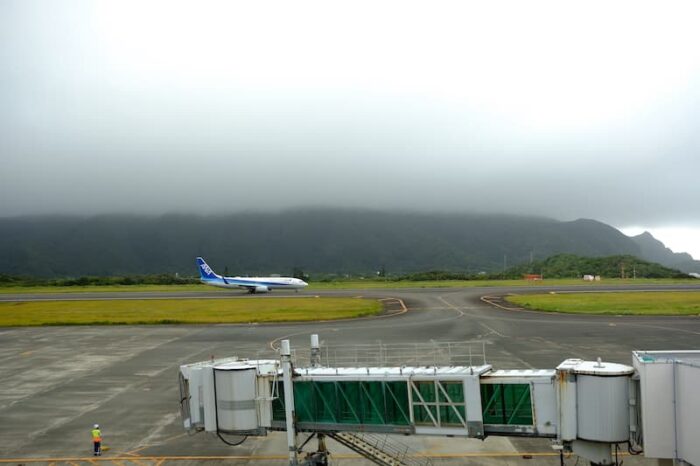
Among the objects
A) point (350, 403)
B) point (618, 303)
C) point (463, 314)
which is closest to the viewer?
point (350, 403)

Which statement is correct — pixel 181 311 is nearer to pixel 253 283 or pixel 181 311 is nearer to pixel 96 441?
pixel 253 283

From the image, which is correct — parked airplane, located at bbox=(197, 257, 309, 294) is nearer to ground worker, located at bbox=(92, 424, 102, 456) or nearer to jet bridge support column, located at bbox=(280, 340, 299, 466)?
ground worker, located at bbox=(92, 424, 102, 456)

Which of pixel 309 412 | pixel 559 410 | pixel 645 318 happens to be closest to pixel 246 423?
pixel 309 412

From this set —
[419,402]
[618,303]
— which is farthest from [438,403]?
[618,303]

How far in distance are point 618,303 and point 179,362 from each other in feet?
230

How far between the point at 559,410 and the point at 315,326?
54.1m

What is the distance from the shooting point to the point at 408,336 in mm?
57375

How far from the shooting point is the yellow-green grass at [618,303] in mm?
74688

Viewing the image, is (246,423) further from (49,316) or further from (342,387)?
(49,316)

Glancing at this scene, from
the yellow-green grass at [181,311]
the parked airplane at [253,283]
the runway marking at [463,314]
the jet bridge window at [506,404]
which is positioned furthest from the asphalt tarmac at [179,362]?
the parked airplane at [253,283]

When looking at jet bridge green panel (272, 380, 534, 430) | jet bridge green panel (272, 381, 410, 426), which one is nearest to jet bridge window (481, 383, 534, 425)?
jet bridge green panel (272, 380, 534, 430)

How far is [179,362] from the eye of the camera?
46.6 meters

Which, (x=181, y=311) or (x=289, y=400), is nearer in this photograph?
(x=289, y=400)

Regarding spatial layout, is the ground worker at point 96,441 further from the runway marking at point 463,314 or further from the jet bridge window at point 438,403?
the runway marking at point 463,314
